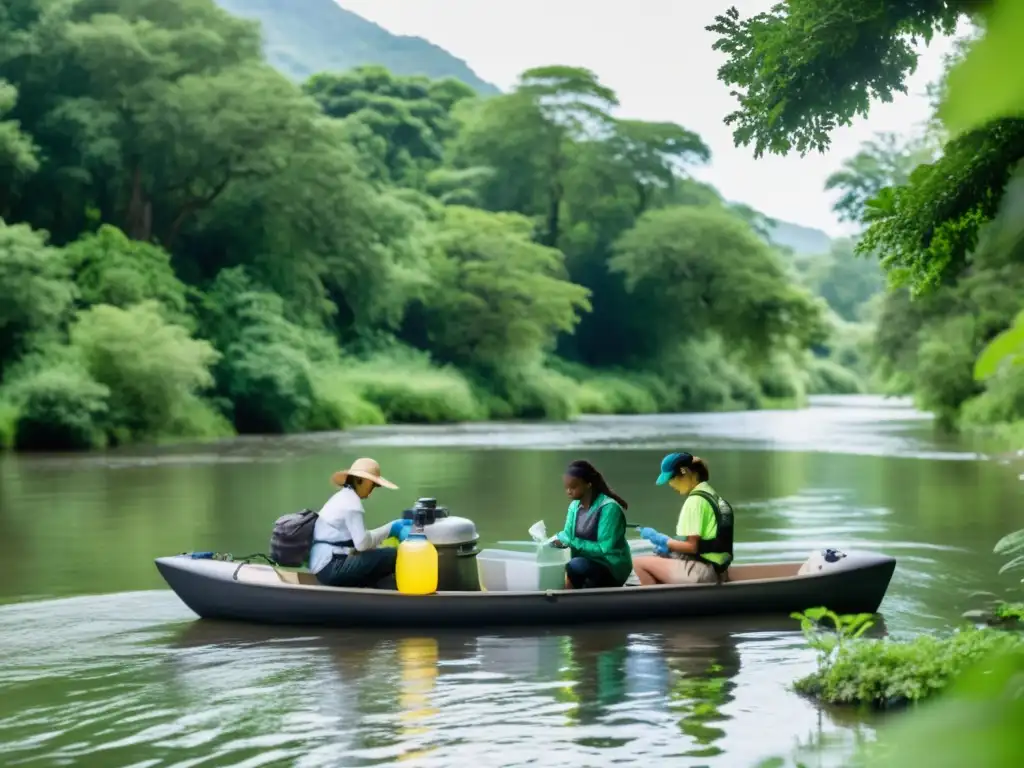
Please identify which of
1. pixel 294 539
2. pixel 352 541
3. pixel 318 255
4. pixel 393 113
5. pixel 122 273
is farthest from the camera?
pixel 393 113

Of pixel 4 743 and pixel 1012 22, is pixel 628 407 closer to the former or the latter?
pixel 4 743

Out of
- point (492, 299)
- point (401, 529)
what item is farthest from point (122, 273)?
point (401, 529)

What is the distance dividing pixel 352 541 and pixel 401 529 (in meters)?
0.38

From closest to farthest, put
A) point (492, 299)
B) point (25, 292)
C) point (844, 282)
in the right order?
point (25, 292)
point (492, 299)
point (844, 282)

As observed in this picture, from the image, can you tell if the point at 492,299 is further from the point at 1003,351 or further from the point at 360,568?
the point at 1003,351

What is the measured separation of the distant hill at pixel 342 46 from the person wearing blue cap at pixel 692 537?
540 ft

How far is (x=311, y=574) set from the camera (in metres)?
10.6

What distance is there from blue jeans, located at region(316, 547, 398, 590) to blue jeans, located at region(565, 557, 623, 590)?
1.30 m

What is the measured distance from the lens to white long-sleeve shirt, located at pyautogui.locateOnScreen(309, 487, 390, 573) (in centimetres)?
998

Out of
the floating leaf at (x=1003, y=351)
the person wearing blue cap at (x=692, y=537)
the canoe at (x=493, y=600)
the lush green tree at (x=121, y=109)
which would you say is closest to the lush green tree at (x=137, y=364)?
the lush green tree at (x=121, y=109)

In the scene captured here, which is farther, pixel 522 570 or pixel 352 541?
pixel 522 570

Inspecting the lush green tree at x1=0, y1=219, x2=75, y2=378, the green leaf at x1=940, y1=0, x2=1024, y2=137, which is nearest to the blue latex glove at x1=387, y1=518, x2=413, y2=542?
the green leaf at x1=940, y1=0, x2=1024, y2=137

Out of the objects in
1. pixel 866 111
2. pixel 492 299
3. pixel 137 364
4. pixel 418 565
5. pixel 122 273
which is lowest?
pixel 418 565

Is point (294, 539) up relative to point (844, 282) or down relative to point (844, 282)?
down
